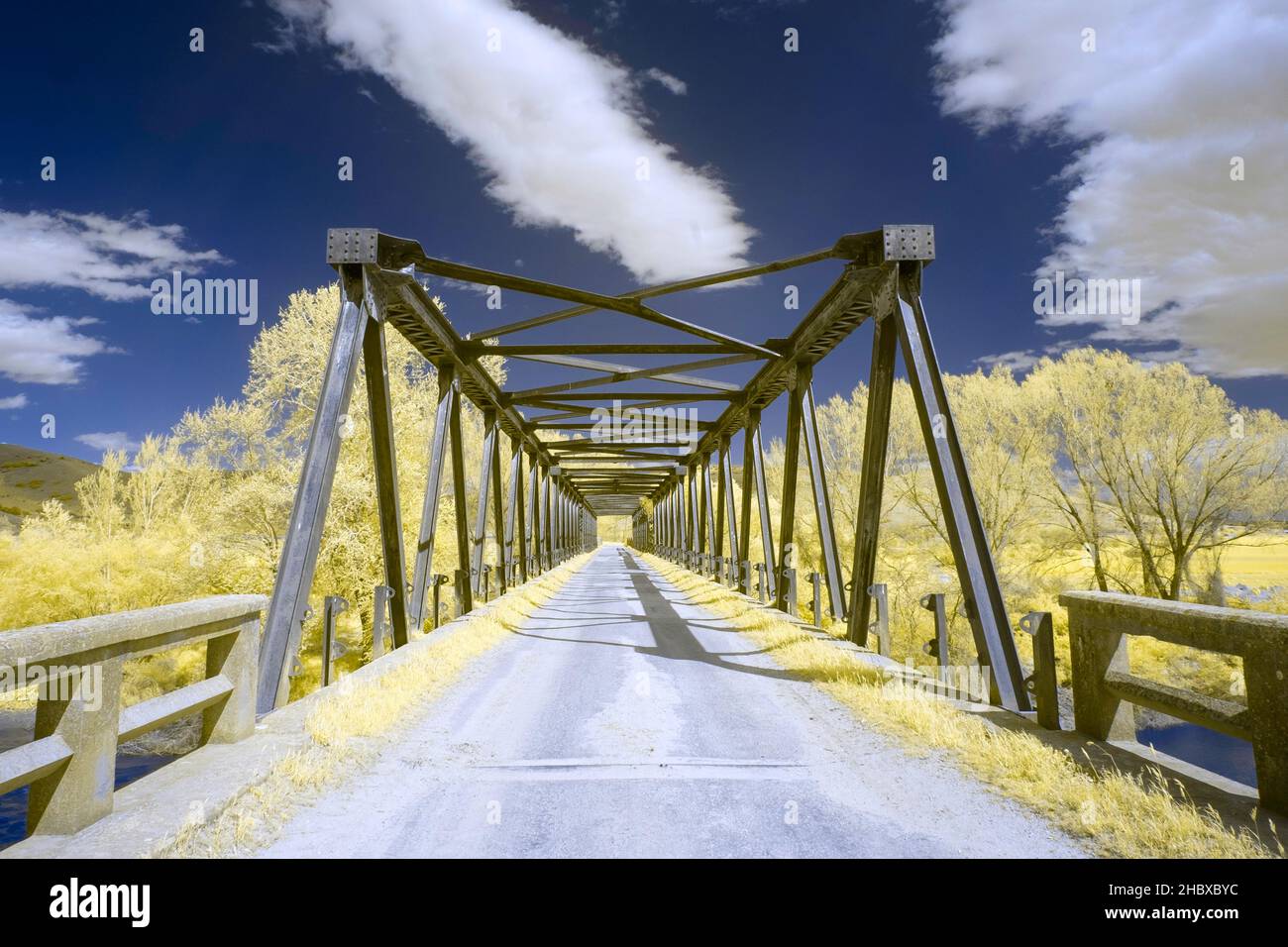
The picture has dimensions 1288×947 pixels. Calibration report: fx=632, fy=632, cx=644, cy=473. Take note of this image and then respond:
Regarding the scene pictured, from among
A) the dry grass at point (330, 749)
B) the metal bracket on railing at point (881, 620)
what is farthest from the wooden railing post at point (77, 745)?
the metal bracket on railing at point (881, 620)

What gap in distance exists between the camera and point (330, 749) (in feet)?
13.3

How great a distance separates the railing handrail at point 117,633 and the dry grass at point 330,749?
844mm

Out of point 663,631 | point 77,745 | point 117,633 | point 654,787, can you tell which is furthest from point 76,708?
point 663,631

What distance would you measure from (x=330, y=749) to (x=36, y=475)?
183m

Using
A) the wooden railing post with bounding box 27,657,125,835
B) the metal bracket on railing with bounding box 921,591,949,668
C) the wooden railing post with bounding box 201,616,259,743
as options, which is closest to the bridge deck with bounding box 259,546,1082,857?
the wooden railing post with bounding box 27,657,125,835

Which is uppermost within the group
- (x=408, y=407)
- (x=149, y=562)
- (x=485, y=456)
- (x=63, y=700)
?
(x=408, y=407)

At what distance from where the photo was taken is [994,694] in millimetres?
5199

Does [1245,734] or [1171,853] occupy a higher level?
[1245,734]

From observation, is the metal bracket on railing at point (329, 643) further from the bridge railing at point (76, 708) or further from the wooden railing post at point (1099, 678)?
the wooden railing post at point (1099, 678)

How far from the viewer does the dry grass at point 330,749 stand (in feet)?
9.39

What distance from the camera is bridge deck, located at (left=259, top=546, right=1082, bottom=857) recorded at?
297 cm
